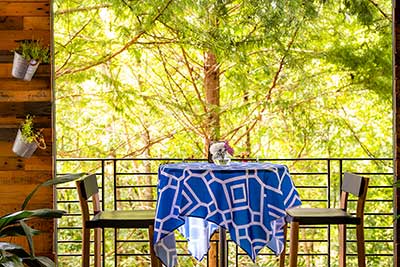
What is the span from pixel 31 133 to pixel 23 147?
10cm

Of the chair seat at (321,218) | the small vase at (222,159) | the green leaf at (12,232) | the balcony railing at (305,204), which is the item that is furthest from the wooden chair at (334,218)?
the balcony railing at (305,204)

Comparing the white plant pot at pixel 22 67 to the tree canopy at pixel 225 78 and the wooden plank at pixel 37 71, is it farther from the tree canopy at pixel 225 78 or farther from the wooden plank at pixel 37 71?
the tree canopy at pixel 225 78

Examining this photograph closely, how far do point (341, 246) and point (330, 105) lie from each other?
12.7ft

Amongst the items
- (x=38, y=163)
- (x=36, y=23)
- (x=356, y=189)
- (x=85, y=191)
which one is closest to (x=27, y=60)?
(x=36, y=23)

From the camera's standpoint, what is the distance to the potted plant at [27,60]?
13.8 ft

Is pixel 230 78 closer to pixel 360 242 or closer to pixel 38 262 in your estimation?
pixel 360 242

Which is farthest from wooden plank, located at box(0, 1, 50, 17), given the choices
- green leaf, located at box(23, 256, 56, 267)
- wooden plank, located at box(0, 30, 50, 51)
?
green leaf, located at box(23, 256, 56, 267)

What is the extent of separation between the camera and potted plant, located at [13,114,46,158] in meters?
4.18

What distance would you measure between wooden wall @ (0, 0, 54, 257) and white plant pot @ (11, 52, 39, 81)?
13 centimetres

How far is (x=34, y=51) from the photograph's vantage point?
4.23 metres

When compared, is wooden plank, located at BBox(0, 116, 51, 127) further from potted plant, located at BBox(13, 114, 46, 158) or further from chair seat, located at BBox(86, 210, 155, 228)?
chair seat, located at BBox(86, 210, 155, 228)

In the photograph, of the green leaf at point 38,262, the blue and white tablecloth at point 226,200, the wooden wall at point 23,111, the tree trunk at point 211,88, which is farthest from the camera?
A: the tree trunk at point 211,88

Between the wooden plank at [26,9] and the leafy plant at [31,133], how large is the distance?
0.65m

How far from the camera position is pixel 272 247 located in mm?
4051
